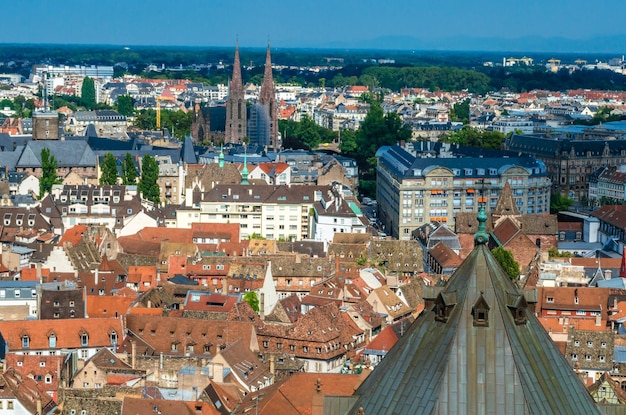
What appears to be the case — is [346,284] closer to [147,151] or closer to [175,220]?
[175,220]

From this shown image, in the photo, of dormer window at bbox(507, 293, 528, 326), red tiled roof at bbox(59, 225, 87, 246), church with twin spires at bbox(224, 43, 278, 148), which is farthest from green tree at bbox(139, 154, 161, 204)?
dormer window at bbox(507, 293, 528, 326)

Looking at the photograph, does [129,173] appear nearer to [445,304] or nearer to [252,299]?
[252,299]

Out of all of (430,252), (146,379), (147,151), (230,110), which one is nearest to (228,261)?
(430,252)

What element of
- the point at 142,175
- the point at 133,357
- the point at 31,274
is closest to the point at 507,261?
the point at 31,274

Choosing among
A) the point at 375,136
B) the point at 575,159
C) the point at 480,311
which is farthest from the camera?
the point at 375,136

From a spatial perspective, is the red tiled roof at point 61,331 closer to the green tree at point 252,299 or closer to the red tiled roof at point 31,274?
the green tree at point 252,299
